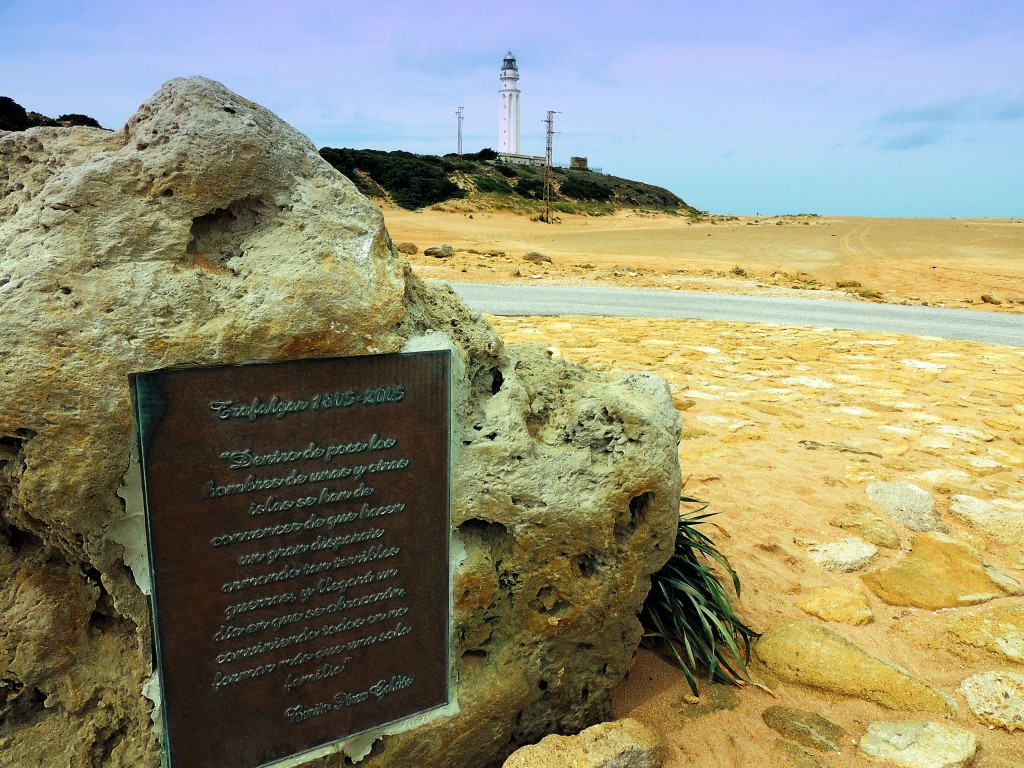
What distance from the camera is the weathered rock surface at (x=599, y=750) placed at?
2365 mm

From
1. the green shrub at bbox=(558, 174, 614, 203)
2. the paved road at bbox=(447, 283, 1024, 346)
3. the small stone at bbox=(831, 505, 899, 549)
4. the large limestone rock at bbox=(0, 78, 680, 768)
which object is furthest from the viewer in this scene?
the green shrub at bbox=(558, 174, 614, 203)

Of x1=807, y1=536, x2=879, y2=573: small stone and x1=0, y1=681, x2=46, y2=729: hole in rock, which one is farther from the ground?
x1=0, y1=681, x2=46, y2=729: hole in rock

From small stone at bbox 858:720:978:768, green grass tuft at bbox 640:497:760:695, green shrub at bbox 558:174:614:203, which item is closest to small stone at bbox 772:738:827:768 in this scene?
small stone at bbox 858:720:978:768

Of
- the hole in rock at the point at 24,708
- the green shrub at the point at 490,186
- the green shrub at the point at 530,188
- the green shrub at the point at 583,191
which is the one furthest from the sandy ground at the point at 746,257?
the hole in rock at the point at 24,708

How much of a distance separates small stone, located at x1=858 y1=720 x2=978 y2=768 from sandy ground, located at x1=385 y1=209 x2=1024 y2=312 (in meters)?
10.9

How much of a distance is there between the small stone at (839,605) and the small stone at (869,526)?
51 centimetres

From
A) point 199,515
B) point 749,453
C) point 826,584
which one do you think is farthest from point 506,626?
point 749,453

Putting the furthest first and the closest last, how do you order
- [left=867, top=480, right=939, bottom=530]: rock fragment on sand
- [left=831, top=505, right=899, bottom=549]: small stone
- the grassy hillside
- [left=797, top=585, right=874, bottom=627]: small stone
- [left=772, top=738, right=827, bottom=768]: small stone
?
1. the grassy hillside
2. [left=867, top=480, right=939, bottom=530]: rock fragment on sand
3. [left=831, top=505, right=899, bottom=549]: small stone
4. [left=797, top=585, right=874, bottom=627]: small stone
5. [left=772, top=738, right=827, bottom=768]: small stone

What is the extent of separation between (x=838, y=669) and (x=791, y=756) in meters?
0.54

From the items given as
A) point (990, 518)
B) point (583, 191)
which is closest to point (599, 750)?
point (990, 518)

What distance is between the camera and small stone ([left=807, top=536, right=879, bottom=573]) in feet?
12.2

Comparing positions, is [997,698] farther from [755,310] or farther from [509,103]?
[509,103]

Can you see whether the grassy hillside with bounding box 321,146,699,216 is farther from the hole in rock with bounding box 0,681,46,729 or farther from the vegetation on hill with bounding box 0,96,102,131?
the hole in rock with bounding box 0,681,46,729

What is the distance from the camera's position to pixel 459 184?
37.0 m
